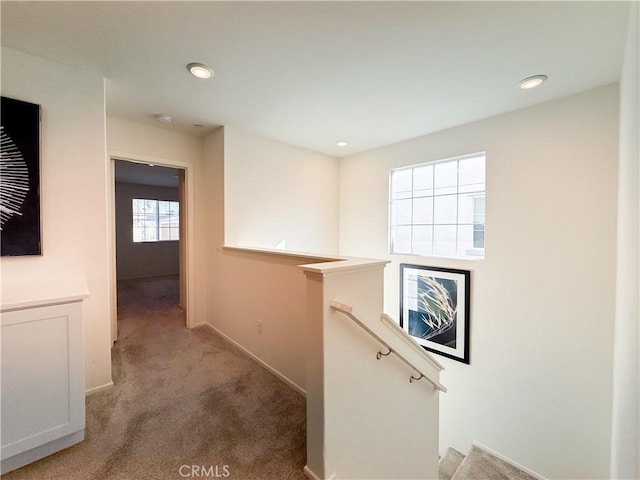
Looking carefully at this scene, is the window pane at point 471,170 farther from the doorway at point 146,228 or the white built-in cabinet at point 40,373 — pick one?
the doorway at point 146,228

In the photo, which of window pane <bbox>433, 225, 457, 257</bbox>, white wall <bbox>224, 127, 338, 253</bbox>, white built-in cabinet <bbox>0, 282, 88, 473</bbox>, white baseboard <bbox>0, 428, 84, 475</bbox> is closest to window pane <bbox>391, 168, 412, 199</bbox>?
window pane <bbox>433, 225, 457, 257</bbox>

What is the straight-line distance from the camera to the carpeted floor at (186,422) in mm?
1388

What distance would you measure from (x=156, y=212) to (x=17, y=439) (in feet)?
21.4

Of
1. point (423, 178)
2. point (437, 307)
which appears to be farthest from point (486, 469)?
point (423, 178)

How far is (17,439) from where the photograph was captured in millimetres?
1313

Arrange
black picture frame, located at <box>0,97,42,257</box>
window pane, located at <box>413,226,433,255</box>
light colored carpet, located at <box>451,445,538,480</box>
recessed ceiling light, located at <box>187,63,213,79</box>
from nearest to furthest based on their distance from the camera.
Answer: black picture frame, located at <box>0,97,42,257</box>, recessed ceiling light, located at <box>187,63,213,79</box>, light colored carpet, located at <box>451,445,538,480</box>, window pane, located at <box>413,226,433,255</box>

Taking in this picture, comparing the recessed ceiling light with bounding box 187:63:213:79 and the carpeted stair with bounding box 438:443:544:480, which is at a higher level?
the recessed ceiling light with bounding box 187:63:213:79

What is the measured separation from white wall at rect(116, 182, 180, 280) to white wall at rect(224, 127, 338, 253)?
16.2 ft

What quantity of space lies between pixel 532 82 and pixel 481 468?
11.5 ft

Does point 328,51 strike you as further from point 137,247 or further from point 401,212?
point 137,247

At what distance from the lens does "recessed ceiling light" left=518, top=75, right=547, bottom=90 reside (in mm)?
2020

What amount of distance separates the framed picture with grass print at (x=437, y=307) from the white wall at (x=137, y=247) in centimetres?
630

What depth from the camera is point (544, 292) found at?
249 centimetres

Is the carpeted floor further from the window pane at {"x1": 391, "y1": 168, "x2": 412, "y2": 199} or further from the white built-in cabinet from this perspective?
the window pane at {"x1": 391, "y1": 168, "x2": 412, "y2": 199}
